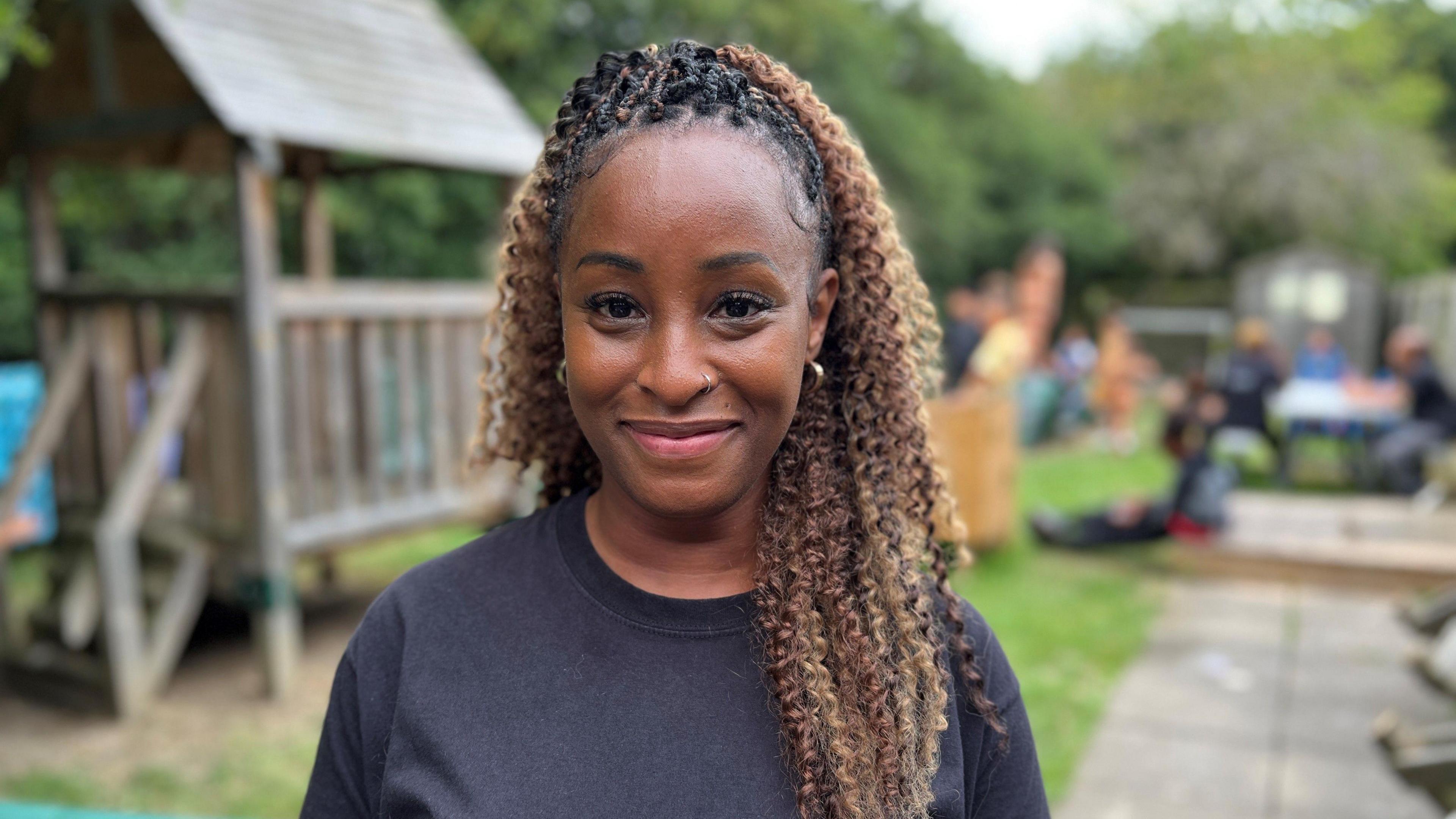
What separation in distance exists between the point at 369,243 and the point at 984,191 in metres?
16.2

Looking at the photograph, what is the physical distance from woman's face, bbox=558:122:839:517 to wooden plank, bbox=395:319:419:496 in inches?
198

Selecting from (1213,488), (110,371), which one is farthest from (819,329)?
(1213,488)

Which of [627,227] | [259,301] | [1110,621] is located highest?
[627,227]

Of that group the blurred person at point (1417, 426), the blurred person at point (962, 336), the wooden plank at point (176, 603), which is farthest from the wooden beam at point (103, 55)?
the blurred person at point (1417, 426)

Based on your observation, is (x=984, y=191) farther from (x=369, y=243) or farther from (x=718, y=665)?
(x=718, y=665)

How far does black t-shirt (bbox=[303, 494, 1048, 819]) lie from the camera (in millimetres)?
1361

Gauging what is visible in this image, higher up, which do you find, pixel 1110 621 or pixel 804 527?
pixel 804 527

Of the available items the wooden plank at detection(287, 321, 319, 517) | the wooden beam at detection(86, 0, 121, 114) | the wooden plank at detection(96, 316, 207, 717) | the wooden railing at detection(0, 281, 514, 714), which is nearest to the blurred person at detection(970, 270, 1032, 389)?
the wooden railing at detection(0, 281, 514, 714)

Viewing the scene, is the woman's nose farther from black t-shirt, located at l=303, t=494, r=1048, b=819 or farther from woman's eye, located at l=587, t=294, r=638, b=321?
black t-shirt, located at l=303, t=494, r=1048, b=819

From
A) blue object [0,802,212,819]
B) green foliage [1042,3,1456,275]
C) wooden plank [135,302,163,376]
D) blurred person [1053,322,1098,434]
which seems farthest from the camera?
green foliage [1042,3,1456,275]

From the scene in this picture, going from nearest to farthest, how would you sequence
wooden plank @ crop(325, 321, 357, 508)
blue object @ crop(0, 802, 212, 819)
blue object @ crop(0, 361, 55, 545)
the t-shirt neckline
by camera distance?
the t-shirt neckline < blue object @ crop(0, 802, 212, 819) < wooden plank @ crop(325, 321, 357, 508) < blue object @ crop(0, 361, 55, 545)

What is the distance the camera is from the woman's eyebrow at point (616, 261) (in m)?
1.36

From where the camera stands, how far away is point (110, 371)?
596cm

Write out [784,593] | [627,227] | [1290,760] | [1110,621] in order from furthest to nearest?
1. [1110,621]
2. [1290,760]
3. [784,593]
4. [627,227]
